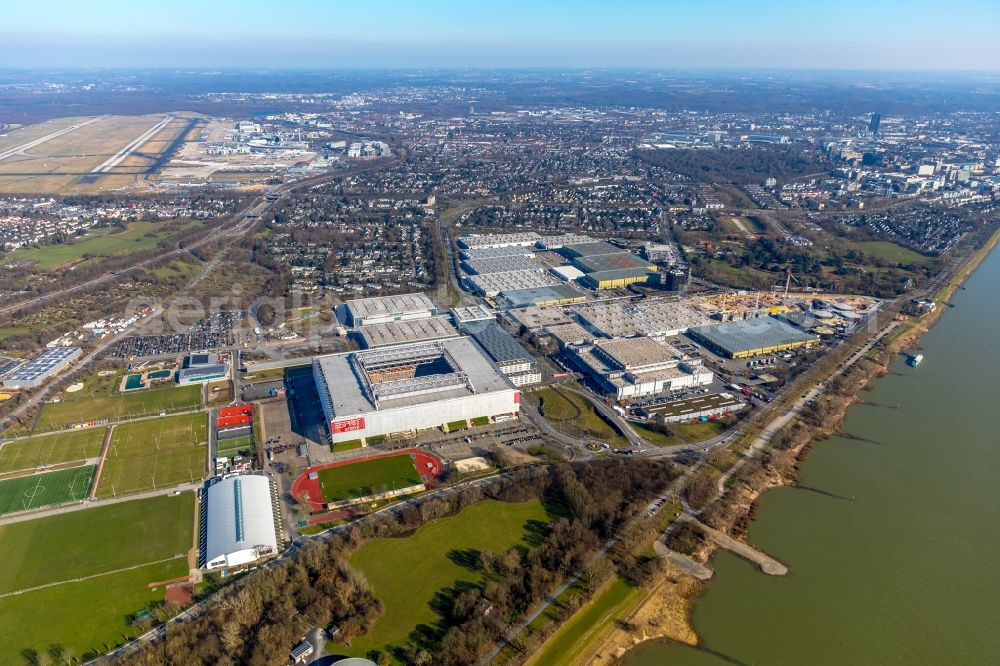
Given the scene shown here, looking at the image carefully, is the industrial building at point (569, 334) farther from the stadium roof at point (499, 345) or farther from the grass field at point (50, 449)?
the grass field at point (50, 449)

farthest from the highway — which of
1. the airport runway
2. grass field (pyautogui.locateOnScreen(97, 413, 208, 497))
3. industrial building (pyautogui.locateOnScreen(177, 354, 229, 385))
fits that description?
grass field (pyautogui.locateOnScreen(97, 413, 208, 497))

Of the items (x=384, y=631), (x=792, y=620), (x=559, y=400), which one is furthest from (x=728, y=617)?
(x=559, y=400)

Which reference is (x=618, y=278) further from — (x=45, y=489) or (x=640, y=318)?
(x=45, y=489)

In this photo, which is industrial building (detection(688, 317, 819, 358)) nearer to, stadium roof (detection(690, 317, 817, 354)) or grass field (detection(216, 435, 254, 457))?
stadium roof (detection(690, 317, 817, 354))

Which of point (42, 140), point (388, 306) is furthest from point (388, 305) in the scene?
point (42, 140)

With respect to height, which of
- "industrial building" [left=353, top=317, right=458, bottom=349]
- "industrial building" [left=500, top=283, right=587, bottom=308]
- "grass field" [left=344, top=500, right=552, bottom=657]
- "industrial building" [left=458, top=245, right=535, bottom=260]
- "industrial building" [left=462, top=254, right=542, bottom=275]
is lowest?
"grass field" [left=344, top=500, right=552, bottom=657]

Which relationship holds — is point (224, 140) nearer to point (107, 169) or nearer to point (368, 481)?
point (107, 169)
